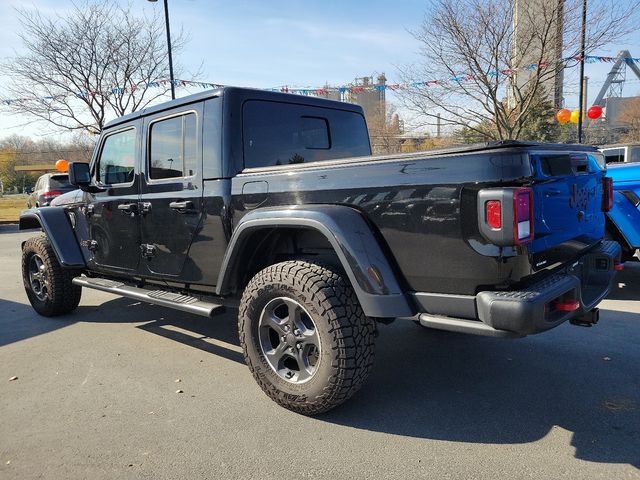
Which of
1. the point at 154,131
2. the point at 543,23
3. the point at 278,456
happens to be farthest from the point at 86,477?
the point at 543,23

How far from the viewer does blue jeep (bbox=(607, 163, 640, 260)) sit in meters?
5.25

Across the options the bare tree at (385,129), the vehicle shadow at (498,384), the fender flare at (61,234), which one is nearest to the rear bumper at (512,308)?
the vehicle shadow at (498,384)

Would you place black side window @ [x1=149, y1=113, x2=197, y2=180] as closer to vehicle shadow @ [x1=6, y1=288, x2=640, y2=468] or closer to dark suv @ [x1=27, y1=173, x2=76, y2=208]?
vehicle shadow @ [x1=6, y1=288, x2=640, y2=468]

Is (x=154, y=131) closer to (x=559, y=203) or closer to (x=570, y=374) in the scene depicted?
(x=559, y=203)

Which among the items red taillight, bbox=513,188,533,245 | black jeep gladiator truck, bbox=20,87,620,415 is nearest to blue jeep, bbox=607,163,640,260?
black jeep gladiator truck, bbox=20,87,620,415

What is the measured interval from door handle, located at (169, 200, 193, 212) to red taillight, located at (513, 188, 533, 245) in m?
2.28

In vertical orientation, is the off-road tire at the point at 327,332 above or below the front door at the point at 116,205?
below

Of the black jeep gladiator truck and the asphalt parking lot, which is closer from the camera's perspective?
the black jeep gladiator truck

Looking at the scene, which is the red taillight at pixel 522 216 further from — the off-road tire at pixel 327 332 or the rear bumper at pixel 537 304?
the off-road tire at pixel 327 332

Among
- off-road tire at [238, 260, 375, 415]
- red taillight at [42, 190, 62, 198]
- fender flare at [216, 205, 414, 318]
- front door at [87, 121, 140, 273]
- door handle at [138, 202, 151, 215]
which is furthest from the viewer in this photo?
red taillight at [42, 190, 62, 198]

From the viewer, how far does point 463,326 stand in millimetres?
2434

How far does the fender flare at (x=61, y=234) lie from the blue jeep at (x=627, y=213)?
18.3 ft

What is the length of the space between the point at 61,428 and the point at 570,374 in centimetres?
340

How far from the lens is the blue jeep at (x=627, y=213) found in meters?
5.25
